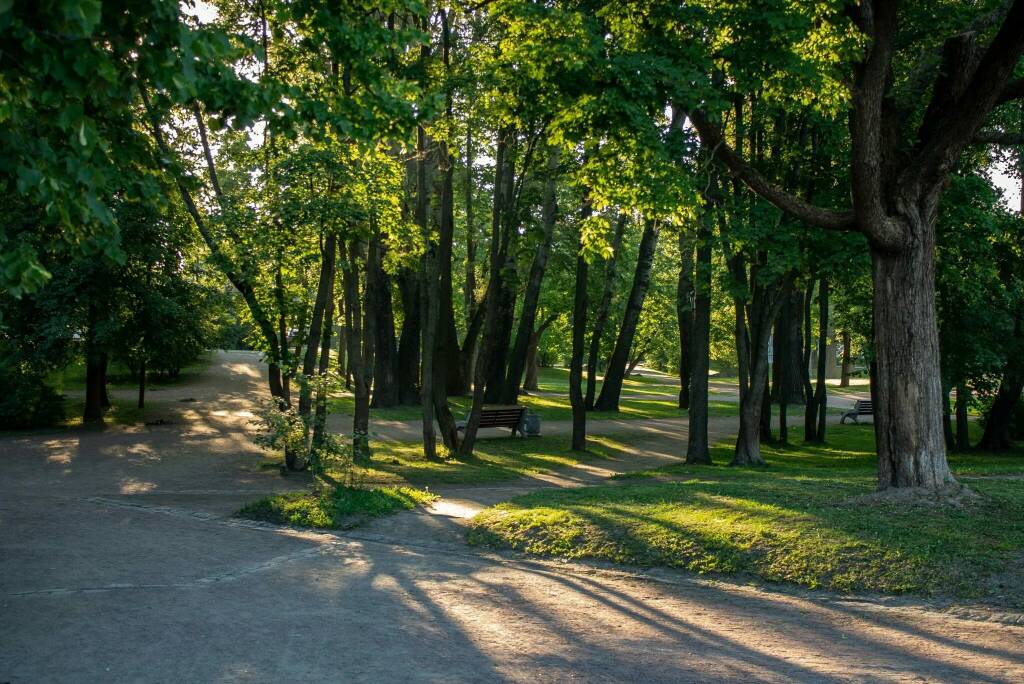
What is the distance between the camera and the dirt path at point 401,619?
18.8 feet

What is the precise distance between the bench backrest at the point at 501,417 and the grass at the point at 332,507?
8620 millimetres

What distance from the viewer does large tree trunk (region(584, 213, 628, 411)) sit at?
2412 centimetres

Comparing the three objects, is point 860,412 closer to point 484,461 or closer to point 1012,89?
point 484,461

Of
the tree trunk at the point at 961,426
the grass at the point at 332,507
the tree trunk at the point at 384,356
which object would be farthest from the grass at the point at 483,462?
the tree trunk at the point at 961,426

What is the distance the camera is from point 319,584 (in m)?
8.04

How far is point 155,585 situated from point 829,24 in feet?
33.0

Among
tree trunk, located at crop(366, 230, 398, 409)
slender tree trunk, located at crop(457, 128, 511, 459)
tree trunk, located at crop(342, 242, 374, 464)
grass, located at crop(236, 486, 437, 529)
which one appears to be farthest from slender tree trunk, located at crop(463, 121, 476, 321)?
grass, located at crop(236, 486, 437, 529)

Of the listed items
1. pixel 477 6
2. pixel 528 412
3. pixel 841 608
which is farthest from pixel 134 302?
pixel 841 608

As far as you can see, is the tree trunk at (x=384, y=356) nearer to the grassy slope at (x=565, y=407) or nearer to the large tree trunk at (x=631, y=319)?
the grassy slope at (x=565, y=407)

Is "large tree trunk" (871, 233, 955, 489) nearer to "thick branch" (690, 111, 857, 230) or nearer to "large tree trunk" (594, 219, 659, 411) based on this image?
"thick branch" (690, 111, 857, 230)

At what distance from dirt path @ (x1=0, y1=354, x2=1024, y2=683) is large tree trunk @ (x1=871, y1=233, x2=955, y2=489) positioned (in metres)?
3.04

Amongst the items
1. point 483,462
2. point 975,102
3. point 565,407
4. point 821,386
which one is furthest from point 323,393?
point 565,407

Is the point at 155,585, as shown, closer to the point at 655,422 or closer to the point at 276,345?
the point at 276,345

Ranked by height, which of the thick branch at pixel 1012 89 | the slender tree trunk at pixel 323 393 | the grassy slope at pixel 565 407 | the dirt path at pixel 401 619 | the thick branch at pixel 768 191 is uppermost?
the thick branch at pixel 1012 89
